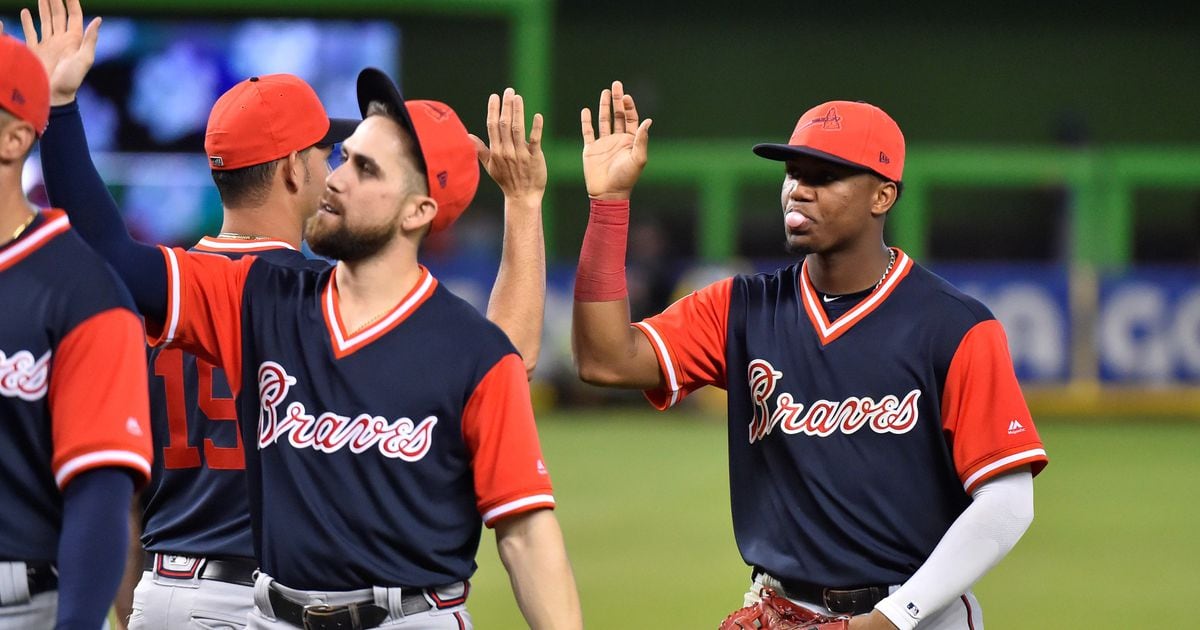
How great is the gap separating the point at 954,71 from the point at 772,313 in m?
20.4

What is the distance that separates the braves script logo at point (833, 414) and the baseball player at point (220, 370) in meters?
0.67

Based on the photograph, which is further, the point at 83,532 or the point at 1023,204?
the point at 1023,204

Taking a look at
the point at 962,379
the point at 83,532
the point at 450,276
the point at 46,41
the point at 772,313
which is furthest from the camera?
the point at 450,276

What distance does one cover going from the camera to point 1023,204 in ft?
75.2

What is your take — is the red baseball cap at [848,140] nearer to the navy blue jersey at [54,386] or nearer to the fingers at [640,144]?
the fingers at [640,144]

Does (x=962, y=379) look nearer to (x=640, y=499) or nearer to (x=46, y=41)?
(x=46, y=41)

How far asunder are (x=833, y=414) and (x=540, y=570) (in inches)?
44.6

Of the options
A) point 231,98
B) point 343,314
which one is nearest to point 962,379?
point 343,314

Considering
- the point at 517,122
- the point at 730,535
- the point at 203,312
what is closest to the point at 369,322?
the point at 203,312

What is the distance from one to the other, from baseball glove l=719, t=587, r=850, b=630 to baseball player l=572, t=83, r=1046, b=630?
0.01 meters

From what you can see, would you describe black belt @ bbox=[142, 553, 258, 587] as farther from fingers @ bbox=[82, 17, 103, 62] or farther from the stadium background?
the stadium background

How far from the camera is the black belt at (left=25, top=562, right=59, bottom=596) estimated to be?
9.56ft

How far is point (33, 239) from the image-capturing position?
→ 9.62 feet

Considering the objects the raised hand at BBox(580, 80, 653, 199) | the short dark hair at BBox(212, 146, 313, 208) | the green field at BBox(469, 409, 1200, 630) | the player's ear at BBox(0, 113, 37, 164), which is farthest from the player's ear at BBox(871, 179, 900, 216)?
the green field at BBox(469, 409, 1200, 630)
